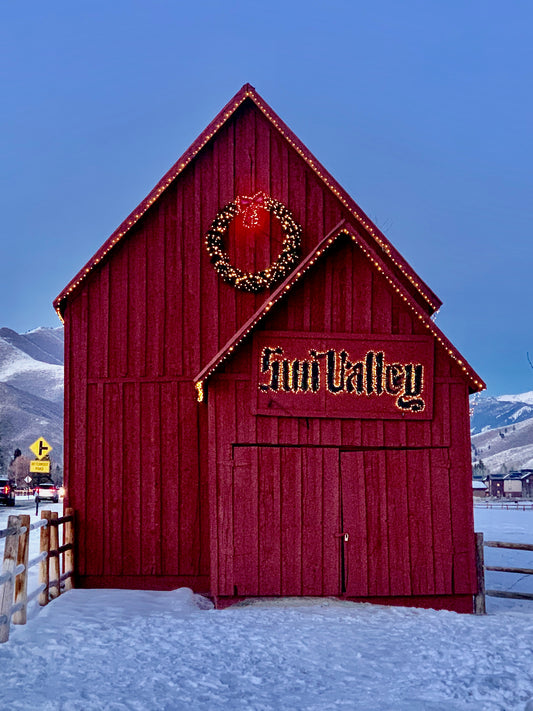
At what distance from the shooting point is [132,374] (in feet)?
44.4

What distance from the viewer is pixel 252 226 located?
14000mm

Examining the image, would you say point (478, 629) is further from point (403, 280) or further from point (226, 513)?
point (403, 280)

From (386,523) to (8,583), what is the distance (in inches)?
242

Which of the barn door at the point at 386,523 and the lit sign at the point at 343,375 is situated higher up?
the lit sign at the point at 343,375

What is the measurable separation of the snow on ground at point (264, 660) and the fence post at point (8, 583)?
0.78 feet

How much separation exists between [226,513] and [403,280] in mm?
5463

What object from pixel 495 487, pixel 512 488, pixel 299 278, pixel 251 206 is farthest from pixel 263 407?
pixel 495 487

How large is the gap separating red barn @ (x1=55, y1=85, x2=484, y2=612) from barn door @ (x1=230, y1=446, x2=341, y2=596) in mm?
23

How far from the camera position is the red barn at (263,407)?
11.8 metres

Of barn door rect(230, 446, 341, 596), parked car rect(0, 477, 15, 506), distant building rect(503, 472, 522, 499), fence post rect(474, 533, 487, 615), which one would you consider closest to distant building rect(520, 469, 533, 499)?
distant building rect(503, 472, 522, 499)

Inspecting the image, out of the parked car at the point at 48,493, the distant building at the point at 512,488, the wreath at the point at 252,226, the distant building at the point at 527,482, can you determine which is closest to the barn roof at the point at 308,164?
the wreath at the point at 252,226

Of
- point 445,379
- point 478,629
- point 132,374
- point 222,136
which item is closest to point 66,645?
point 478,629

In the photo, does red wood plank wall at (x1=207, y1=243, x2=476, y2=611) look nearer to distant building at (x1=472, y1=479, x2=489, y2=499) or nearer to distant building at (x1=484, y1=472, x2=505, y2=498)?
distant building at (x1=484, y1=472, x2=505, y2=498)

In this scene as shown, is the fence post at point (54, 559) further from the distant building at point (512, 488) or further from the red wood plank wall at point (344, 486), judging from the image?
the distant building at point (512, 488)
